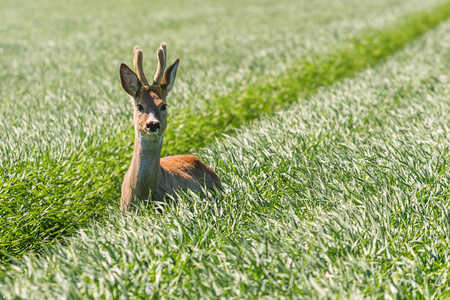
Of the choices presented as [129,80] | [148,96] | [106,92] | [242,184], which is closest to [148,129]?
[148,96]

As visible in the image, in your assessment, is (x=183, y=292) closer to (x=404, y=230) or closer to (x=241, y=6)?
(x=404, y=230)

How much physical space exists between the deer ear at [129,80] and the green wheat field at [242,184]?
90 centimetres

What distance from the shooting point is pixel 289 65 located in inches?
399

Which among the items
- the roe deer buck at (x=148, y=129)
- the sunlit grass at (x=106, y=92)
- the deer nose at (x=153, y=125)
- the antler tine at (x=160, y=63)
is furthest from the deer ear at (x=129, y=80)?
the sunlit grass at (x=106, y=92)

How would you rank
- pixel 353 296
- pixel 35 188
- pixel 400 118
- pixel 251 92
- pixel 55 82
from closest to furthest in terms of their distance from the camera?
1. pixel 353 296
2. pixel 35 188
3. pixel 400 118
4. pixel 251 92
5. pixel 55 82

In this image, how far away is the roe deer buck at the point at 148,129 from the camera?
157 inches

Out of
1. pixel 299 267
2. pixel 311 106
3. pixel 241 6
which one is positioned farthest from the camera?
pixel 241 6

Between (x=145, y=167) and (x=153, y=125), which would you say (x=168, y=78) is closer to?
(x=153, y=125)

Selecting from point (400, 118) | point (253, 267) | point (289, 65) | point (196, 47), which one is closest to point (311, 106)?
point (400, 118)

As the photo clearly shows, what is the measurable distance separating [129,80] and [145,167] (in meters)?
0.67

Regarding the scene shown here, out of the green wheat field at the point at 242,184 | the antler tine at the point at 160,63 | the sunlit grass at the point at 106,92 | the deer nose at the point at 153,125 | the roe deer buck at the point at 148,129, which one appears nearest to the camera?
the green wheat field at the point at 242,184

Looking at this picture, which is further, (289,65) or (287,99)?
(289,65)

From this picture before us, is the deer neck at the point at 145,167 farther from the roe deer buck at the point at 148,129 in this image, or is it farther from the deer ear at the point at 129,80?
the deer ear at the point at 129,80

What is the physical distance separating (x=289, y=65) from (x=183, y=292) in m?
7.76
